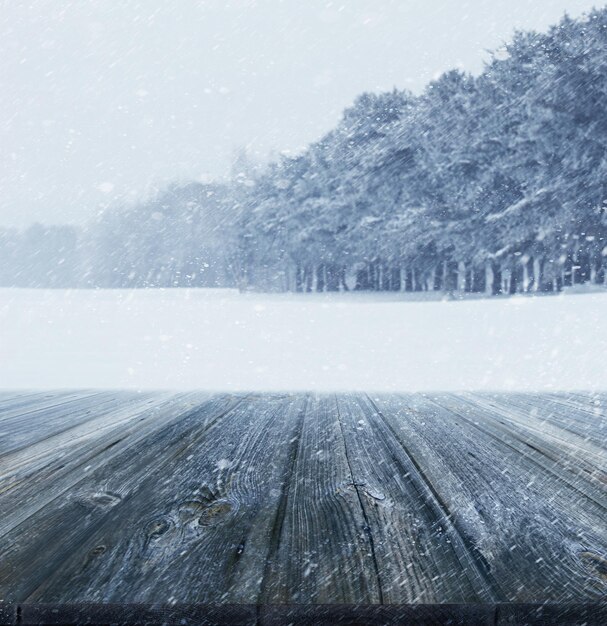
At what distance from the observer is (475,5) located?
103062 mm

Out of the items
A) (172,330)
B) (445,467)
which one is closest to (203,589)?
(445,467)

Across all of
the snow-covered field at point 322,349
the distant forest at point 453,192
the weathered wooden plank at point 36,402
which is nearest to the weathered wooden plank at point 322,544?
the weathered wooden plank at point 36,402

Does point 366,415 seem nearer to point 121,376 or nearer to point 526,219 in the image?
point 121,376

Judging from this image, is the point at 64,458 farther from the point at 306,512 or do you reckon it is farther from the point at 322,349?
the point at 322,349

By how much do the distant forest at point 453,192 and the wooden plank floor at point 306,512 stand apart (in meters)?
22.7

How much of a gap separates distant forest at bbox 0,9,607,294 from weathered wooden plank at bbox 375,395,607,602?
74.6 feet

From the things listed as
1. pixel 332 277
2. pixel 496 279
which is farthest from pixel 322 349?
pixel 332 277

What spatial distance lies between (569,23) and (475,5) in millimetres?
91939

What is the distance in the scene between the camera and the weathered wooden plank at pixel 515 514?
981mm

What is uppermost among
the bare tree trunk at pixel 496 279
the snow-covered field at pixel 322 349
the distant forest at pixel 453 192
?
the distant forest at pixel 453 192

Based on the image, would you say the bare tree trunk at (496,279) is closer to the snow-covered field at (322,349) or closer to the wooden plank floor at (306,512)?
the snow-covered field at (322,349)

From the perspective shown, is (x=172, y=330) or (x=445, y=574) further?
(x=172, y=330)

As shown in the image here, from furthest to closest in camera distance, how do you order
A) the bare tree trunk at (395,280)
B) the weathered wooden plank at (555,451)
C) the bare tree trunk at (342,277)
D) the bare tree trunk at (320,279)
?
the bare tree trunk at (320,279) < the bare tree trunk at (342,277) < the bare tree trunk at (395,280) < the weathered wooden plank at (555,451)

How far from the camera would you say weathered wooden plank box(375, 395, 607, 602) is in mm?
981
